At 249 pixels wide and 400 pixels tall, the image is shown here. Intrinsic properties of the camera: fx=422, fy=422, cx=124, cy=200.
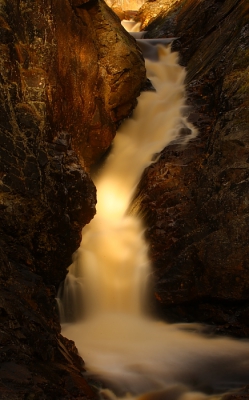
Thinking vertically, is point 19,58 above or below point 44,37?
below

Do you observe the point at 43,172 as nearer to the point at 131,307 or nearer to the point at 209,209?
the point at 131,307

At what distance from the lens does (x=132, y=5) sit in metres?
24.5

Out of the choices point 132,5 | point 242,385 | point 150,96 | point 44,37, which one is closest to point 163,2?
point 132,5

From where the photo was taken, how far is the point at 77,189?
6.89 metres

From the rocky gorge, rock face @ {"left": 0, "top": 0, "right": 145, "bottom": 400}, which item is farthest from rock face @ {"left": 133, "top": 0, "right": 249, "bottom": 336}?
rock face @ {"left": 0, "top": 0, "right": 145, "bottom": 400}

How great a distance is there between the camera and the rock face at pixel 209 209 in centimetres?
643

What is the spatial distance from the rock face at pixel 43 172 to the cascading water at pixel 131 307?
0.47 meters

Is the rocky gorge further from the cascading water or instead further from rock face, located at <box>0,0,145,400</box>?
the cascading water

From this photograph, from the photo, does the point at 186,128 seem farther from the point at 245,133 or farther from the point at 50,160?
the point at 50,160

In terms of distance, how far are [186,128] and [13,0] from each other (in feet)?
15.0

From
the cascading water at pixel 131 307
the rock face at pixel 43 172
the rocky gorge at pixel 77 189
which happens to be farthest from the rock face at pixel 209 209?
the rock face at pixel 43 172

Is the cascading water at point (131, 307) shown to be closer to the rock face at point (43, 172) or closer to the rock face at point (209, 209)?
the rock face at point (209, 209)

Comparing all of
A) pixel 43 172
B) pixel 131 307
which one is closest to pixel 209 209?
pixel 131 307

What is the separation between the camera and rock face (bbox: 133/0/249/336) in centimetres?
643
